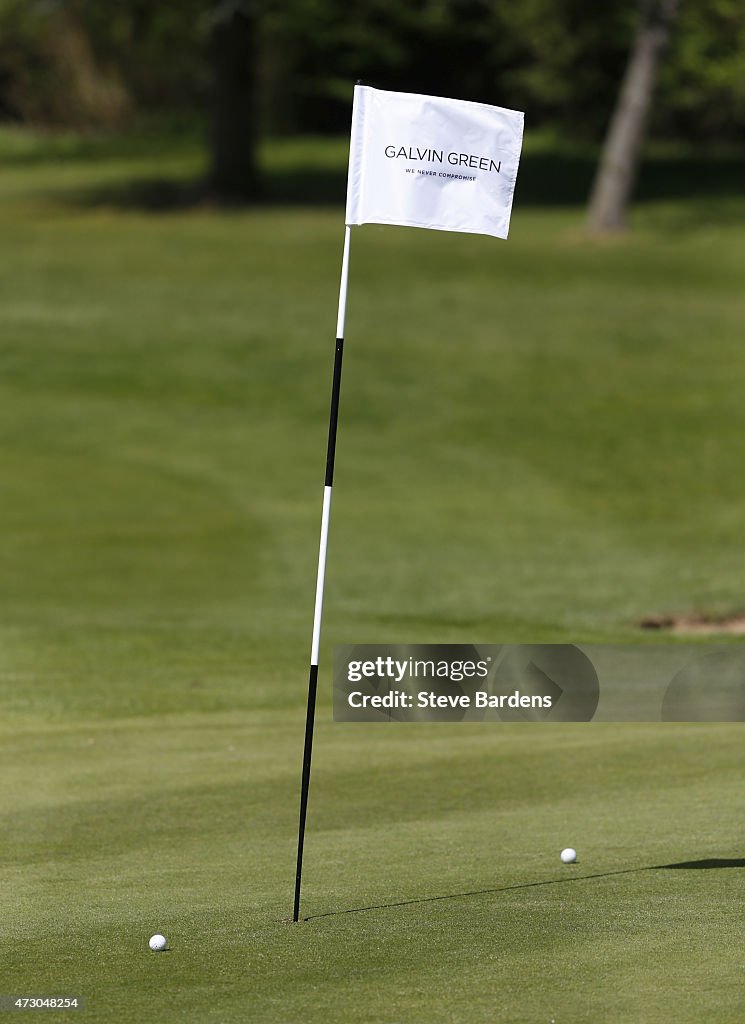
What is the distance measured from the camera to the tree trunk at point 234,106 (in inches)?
1580

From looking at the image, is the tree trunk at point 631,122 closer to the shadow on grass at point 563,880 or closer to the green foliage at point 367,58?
the green foliage at point 367,58

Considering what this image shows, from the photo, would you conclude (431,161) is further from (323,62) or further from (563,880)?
(323,62)

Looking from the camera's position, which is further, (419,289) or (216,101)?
(216,101)

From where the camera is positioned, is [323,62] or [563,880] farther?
[323,62]

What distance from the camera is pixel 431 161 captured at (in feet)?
24.7

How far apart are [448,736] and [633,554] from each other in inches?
359

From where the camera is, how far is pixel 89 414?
24.9m

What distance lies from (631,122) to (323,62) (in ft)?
76.9

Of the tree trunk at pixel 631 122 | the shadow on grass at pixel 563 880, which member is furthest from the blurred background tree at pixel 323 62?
the shadow on grass at pixel 563 880

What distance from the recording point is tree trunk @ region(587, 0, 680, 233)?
35.2 metres

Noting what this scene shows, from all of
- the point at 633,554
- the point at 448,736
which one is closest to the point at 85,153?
the point at 633,554

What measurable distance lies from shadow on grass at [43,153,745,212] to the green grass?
0.38 meters

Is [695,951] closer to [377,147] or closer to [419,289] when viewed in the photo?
[377,147]

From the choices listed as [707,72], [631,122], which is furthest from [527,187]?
[631,122]
